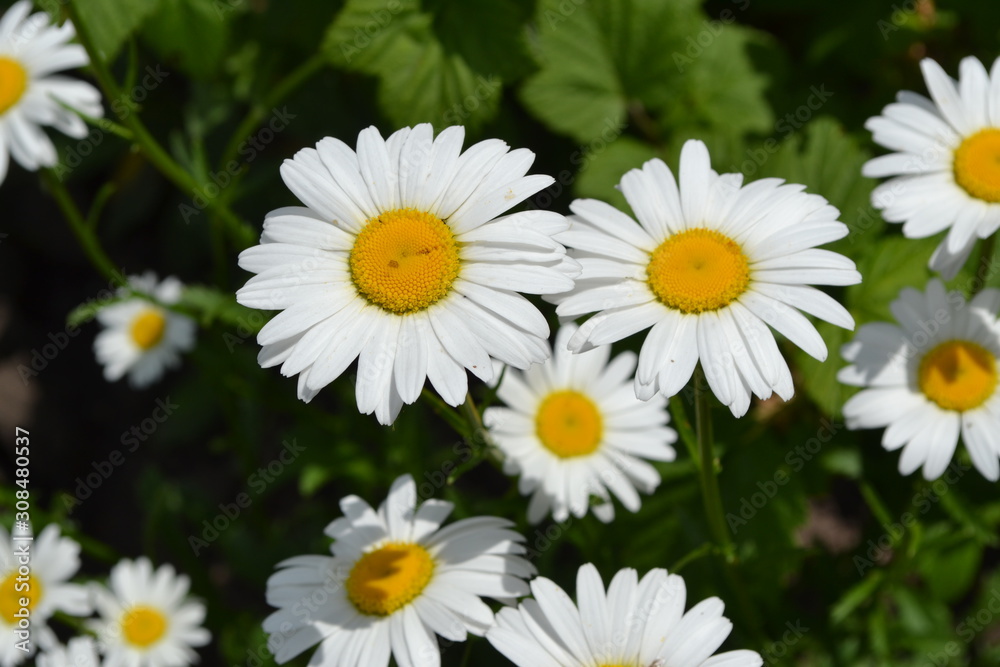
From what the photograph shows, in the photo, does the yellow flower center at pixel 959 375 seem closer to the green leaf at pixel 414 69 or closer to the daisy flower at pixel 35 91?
the green leaf at pixel 414 69

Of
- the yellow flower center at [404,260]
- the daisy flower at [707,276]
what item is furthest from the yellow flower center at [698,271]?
the yellow flower center at [404,260]


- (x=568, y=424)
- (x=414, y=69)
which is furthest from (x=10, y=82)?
(x=568, y=424)

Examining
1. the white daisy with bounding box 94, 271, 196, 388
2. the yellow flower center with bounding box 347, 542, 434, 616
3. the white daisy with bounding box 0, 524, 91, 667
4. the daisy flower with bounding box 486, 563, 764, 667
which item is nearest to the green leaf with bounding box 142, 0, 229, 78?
the white daisy with bounding box 94, 271, 196, 388

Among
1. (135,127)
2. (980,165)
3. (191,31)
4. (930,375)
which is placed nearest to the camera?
(980,165)

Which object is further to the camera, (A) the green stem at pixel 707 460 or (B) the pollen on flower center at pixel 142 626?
(B) the pollen on flower center at pixel 142 626

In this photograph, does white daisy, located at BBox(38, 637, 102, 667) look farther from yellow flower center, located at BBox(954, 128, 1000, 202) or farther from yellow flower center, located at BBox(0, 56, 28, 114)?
yellow flower center, located at BBox(954, 128, 1000, 202)

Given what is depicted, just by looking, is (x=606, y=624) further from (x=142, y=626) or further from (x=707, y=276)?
(x=142, y=626)
